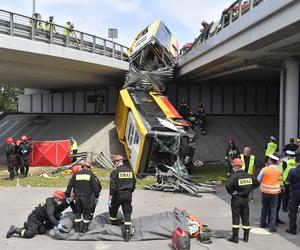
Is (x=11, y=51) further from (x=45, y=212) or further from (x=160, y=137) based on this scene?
(x=45, y=212)

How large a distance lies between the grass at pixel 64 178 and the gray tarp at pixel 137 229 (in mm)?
6111

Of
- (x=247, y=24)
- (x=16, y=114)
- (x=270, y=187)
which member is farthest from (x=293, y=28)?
(x=16, y=114)

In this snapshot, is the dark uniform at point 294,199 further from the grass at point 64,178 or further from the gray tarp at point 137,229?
the grass at point 64,178

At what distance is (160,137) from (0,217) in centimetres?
744

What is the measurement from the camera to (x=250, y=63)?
20453 millimetres

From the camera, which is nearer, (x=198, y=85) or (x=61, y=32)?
(x=61, y=32)

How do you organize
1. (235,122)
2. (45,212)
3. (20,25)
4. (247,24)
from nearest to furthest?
(45,212)
(247,24)
(20,25)
(235,122)

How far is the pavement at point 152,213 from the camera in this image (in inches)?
322

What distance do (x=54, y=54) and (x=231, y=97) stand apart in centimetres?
1501

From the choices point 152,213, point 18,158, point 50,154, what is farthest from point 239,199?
point 50,154

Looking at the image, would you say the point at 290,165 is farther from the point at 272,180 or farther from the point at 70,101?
the point at 70,101

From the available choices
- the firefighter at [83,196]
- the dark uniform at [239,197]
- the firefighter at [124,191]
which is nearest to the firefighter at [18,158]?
the firefighter at [83,196]

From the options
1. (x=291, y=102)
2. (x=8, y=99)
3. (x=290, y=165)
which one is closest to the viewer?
(x=290, y=165)

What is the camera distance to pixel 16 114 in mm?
35062
